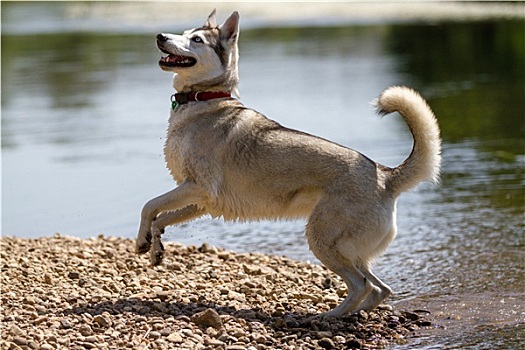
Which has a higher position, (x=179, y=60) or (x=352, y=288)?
(x=179, y=60)

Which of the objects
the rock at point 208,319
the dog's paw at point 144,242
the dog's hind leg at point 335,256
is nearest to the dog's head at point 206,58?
the dog's paw at point 144,242

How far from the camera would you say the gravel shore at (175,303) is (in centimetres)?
635

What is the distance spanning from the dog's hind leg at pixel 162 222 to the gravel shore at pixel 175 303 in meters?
0.27

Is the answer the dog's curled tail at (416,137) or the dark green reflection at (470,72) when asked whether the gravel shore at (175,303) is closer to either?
the dog's curled tail at (416,137)

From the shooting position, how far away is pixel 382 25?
35.2 m

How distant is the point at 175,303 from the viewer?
23.6 ft

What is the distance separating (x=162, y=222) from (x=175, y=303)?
0.70 meters

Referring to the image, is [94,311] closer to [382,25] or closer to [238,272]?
[238,272]

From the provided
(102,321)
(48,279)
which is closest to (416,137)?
(102,321)

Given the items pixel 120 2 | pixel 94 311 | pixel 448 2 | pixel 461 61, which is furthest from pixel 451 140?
pixel 120 2

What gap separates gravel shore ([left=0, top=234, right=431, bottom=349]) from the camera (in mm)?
6352

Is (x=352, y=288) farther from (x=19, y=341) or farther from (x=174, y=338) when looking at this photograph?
(x=19, y=341)

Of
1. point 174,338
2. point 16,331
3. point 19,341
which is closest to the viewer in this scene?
point 19,341

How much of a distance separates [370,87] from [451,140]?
673cm
